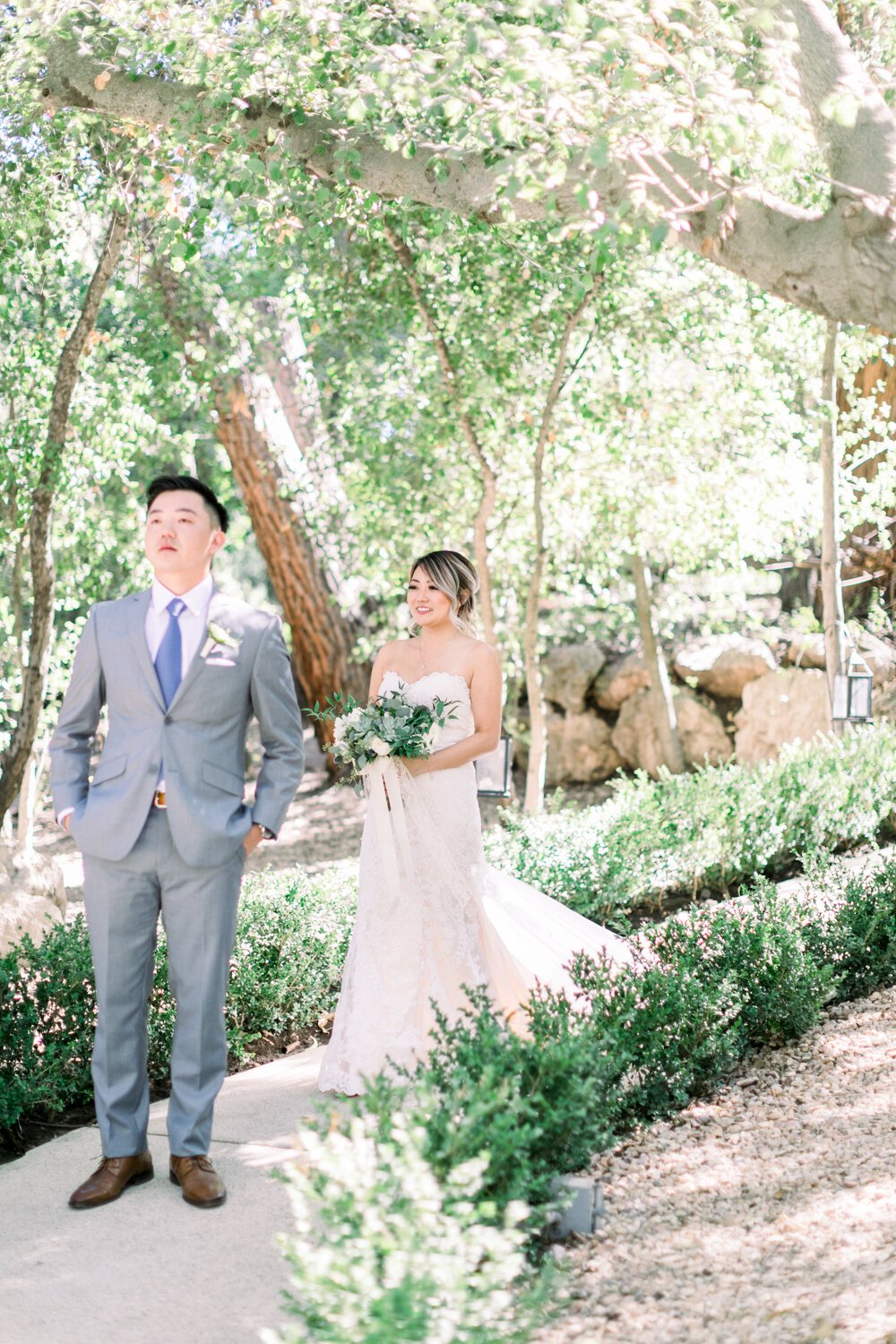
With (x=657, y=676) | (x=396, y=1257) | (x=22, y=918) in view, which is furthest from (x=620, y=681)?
(x=396, y=1257)

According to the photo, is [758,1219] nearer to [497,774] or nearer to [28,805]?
[497,774]

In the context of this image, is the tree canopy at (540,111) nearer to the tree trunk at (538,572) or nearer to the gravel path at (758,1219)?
the tree trunk at (538,572)

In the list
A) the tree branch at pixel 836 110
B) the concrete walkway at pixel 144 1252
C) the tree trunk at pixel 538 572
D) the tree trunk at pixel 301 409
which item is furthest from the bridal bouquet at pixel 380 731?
the tree trunk at pixel 301 409

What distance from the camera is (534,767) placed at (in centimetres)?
977

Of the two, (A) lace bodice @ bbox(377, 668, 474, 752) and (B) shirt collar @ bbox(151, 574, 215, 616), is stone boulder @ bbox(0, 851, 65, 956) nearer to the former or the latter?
(A) lace bodice @ bbox(377, 668, 474, 752)

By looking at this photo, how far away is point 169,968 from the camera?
3811mm

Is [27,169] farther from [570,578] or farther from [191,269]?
[570,578]

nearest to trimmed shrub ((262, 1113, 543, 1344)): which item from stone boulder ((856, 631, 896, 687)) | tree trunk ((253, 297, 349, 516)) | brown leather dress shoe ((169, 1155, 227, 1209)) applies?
brown leather dress shoe ((169, 1155, 227, 1209))

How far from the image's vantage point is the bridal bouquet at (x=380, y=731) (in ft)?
15.6

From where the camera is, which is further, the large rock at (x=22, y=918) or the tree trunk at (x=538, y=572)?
the tree trunk at (x=538, y=572)

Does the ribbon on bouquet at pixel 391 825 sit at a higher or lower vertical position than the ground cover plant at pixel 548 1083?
higher

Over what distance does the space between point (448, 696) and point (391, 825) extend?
54 cm

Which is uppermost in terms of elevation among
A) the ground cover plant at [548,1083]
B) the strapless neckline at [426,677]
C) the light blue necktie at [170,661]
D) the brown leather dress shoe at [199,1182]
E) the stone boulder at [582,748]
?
the light blue necktie at [170,661]

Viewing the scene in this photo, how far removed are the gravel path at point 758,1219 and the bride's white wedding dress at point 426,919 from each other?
855mm
